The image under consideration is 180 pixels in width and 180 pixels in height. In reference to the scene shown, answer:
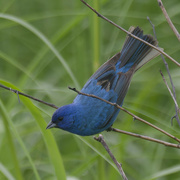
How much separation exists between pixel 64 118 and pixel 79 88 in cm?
32

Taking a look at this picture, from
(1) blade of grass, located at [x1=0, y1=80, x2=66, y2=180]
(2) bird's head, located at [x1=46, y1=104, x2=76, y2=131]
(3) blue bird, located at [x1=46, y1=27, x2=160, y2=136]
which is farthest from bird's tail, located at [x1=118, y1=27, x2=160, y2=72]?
(1) blade of grass, located at [x1=0, y1=80, x2=66, y2=180]

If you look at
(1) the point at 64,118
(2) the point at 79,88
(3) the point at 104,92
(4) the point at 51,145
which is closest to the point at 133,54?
(3) the point at 104,92

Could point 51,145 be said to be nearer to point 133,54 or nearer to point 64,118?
point 64,118

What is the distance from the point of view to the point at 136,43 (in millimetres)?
3678

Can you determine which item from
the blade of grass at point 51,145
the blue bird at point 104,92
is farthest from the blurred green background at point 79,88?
the blue bird at point 104,92

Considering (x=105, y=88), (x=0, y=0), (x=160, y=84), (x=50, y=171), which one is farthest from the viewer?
(x=0, y=0)

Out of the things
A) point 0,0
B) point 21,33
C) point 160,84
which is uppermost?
point 0,0

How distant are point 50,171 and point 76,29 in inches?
59.4

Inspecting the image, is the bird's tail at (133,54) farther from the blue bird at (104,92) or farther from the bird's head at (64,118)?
the bird's head at (64,118)

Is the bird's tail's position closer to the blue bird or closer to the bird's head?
the blue bird

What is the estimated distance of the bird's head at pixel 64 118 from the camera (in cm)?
300

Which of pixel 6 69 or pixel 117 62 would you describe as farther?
pixel 6 69

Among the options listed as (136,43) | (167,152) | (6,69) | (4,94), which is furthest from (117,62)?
(6,69)

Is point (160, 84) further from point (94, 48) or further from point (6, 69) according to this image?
point (6, 69)
